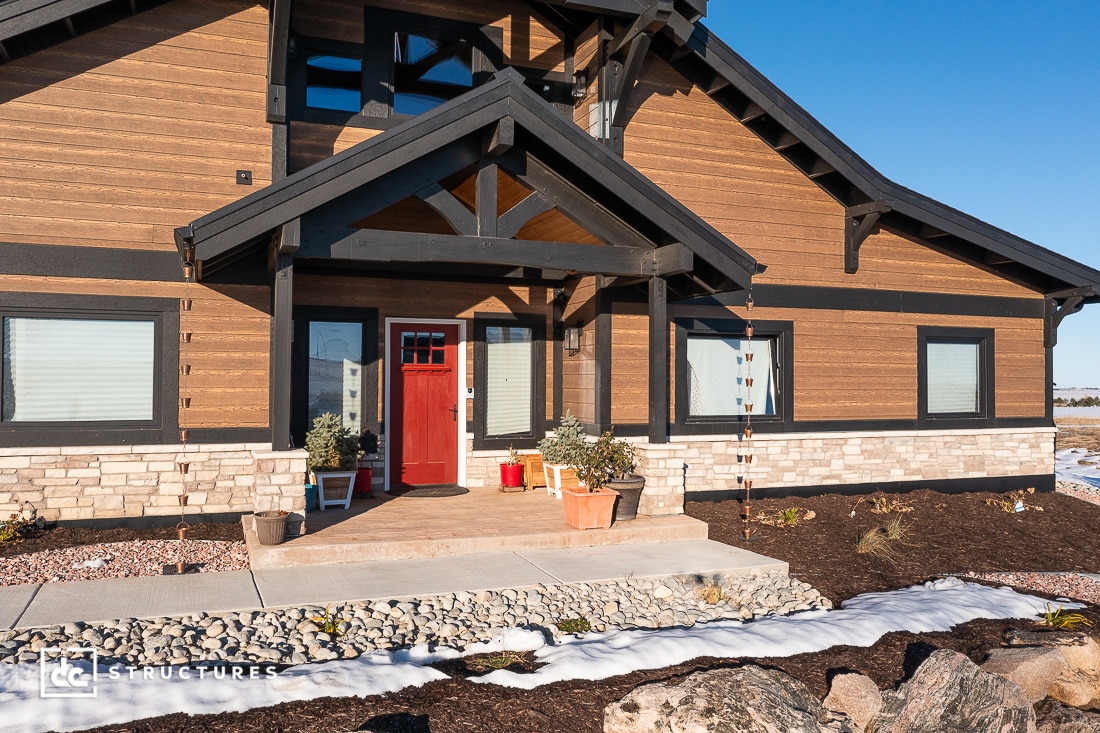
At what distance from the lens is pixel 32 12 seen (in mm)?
7746

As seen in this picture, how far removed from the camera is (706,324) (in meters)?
10.8

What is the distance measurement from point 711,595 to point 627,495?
6.81 feet

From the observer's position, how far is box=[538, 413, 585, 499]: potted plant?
31.1ft

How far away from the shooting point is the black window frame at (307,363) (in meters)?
9.58

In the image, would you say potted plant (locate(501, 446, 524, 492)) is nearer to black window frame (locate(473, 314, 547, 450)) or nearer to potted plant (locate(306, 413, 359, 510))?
black window frame (locate(473, 314, 547, 450))

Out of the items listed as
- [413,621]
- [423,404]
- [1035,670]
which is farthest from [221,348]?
[1035,670]

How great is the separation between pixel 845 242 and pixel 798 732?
8.66 m

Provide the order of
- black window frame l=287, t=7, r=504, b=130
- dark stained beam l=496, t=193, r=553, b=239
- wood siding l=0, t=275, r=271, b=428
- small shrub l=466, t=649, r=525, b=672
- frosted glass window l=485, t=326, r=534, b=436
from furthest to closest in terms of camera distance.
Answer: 1. frosted glass window l=485, t=326, r=534, b=436
2. black window frame l=287, t=7, r=504, b=130
3. wood siding l=0, t=275, r=271, b=428
4. dark stained beam l=496, t=193, r=553, b=239
5. small shrub l=466, t=649, r=525, b=672

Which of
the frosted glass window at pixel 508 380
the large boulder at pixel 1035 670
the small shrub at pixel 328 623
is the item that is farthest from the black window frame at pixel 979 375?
the small shrub at pixel 328 623

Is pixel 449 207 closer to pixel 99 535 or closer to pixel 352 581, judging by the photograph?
pixel 352 581

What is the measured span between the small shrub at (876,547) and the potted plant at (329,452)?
5.45 metres

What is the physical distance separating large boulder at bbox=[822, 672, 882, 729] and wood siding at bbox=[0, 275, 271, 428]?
6545mm

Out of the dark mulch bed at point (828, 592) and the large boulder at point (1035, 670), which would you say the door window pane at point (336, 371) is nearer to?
the dark mulch bed at point (828, 592)

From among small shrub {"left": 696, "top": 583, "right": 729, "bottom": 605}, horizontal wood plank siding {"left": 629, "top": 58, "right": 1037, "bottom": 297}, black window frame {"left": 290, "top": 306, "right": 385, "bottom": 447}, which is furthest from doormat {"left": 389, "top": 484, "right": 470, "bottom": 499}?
horizontal wood plank siding {"left": 629, "top": 58, "right": 1037, "bottom": 297}
